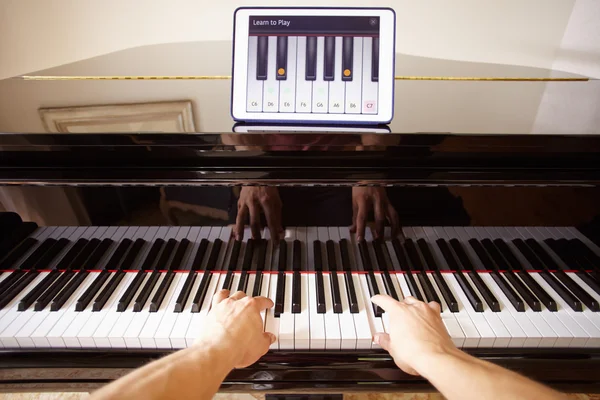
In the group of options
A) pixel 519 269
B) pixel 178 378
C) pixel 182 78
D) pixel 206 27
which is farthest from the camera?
pixel 206 27

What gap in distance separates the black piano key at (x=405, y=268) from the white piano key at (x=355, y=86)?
0.43 metres

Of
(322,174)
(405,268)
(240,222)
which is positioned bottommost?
(405,268)

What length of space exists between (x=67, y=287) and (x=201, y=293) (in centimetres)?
43

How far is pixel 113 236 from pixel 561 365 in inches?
56.7

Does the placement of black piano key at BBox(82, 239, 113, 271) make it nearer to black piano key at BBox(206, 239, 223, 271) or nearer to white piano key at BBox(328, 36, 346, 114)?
black piano key at BBox(206, 239, 223, 271)

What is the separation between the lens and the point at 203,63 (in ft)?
5.29

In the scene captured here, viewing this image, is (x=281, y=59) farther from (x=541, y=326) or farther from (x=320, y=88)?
(x=541, y=326)

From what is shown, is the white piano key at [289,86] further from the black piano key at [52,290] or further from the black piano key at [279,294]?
the black piano key at [52,290]

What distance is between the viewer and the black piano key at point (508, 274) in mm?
1070

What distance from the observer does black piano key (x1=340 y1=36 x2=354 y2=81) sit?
43.7 inches

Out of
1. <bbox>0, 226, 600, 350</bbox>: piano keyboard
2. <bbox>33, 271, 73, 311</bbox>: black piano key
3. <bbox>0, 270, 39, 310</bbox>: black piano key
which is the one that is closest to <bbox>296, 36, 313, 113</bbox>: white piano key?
<bbox>0, 226, 600, 350</bbox>: piano keyboard

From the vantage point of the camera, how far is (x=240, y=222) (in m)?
1.08

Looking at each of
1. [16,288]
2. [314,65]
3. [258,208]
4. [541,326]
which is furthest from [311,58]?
[16,288]

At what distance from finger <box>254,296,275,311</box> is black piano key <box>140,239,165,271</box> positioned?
14.3 inches
